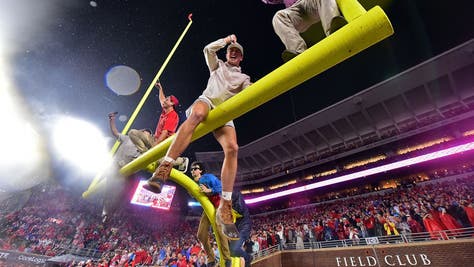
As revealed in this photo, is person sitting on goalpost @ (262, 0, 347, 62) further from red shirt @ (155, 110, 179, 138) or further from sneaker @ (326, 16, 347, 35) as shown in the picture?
red shirt @ (155, 110, 179, 138)

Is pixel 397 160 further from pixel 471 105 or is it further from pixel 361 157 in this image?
pixel 471 105

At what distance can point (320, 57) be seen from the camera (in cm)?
165

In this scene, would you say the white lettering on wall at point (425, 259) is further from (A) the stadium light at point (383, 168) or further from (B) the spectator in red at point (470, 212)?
(A) the stadium light at point (383, 168)

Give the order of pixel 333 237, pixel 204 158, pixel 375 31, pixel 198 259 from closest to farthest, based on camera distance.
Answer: pixel 375 31 < pixel 198 259 < pixel 333 237 < pixel 204 158

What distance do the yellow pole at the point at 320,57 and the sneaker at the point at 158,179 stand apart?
78 cm

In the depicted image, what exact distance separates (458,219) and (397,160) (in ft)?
35.9

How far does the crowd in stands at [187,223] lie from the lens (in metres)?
10.8

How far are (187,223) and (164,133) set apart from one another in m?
26.1

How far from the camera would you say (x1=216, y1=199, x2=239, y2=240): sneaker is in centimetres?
229

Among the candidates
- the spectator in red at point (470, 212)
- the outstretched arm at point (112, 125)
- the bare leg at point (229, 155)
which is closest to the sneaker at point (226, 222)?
the bare leg at point (229, 155)

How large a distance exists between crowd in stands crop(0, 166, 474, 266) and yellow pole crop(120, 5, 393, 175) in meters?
9.04

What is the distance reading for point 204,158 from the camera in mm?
33281

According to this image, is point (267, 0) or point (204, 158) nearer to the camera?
point (267, 0)

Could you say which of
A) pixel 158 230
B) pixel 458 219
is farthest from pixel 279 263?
pixel 158 230
